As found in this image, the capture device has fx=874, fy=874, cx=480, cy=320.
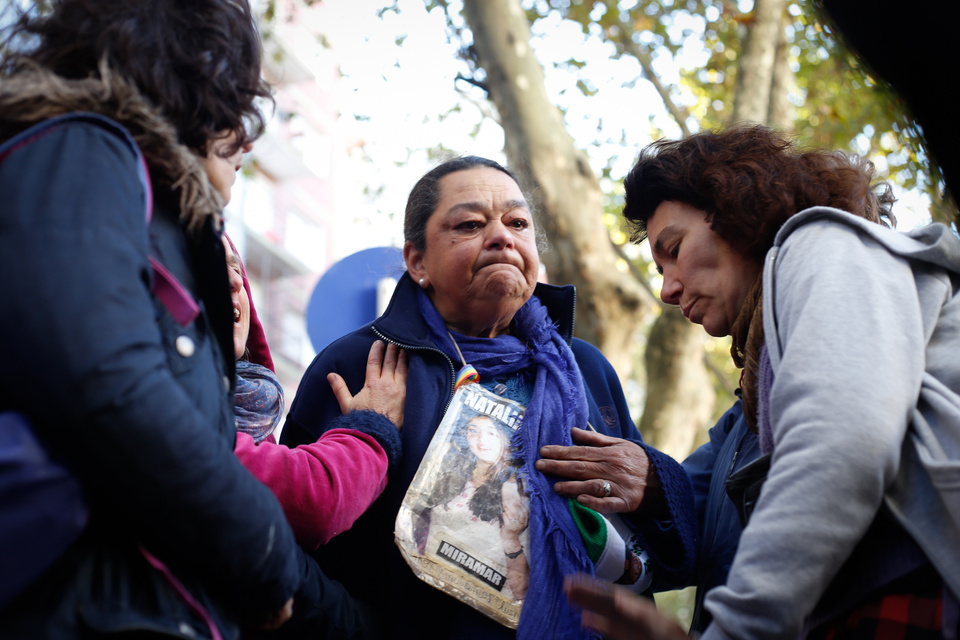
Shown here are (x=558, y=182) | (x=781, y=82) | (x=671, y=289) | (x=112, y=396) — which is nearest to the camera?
(x=112, y=396)

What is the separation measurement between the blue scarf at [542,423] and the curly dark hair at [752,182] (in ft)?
2.10

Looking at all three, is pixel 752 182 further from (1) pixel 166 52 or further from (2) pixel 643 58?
(2) pixel 643 58

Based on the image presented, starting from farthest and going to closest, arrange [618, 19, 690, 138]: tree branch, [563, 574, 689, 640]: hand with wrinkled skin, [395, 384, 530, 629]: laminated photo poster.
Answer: [618, 19, 690, 138]: tree branch < [395, 384, 530, 629]: laminated photo poster < [563, 574, 689, 640]: hand with wrinkled skin

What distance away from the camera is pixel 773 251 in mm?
2199

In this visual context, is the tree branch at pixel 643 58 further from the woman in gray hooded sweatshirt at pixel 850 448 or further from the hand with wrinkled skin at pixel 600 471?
the woman in gray hooded sweatshirt at pixel 850 448

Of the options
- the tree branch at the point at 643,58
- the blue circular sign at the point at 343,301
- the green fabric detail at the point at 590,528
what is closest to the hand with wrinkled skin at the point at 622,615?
the green fabric detail at the point at 590,528

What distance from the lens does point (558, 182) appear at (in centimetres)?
611

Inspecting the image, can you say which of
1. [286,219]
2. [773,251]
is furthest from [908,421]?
[286,219]

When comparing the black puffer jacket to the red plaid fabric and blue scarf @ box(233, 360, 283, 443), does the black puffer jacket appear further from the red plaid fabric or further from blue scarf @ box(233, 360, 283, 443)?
the red plaid fabric

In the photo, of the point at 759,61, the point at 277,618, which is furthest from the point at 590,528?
the point at 759,61

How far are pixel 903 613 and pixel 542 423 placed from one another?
135 cm

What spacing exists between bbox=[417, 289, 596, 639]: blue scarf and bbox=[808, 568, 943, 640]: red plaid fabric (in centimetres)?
90

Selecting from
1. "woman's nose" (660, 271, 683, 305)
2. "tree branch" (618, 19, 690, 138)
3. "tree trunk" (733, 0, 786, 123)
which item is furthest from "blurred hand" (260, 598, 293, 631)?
"tree branch" (618, 19, 690, 138)

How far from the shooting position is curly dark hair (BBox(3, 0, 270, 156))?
1.76m
